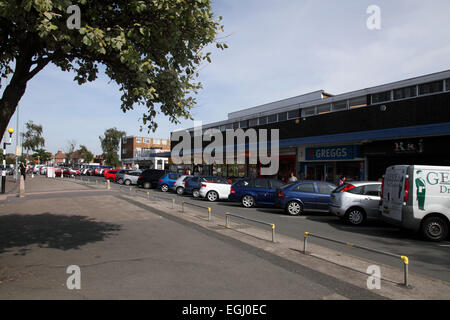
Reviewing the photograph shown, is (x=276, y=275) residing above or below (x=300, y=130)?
below

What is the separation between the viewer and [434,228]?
8312mm

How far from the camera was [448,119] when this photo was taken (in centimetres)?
1545

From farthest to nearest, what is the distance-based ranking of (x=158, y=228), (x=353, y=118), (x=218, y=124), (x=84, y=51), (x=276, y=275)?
(x=218, y=124) < (x=353, y=118) < (x=158, y=228) < (x=84, y=51) < (x=276, y=275)

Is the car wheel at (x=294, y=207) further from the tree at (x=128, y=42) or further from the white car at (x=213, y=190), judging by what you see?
the tree at (x=128, y=42)

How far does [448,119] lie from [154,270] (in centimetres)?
1660

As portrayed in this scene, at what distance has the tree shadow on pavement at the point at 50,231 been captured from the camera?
6.93 metres

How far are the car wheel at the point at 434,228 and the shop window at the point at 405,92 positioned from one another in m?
13.6

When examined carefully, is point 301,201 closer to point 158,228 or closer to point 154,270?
point 158,228

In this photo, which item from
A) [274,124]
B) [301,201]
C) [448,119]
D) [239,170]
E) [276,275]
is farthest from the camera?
[239,170]

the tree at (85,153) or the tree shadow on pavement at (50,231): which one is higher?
the tree at (85,153)

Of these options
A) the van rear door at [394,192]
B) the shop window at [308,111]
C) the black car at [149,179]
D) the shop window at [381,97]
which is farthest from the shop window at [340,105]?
the black car at [149,179]

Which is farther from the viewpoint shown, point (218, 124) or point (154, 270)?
point (218, 124)

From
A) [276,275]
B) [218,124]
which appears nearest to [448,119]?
[276,275]

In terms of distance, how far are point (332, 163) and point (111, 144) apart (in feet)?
201
